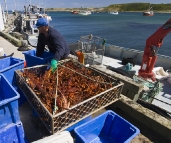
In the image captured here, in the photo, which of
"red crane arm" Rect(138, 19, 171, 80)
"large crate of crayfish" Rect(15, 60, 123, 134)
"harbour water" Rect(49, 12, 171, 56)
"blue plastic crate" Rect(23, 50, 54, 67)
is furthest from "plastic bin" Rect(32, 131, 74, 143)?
"harbour water" Rect(49, 12, 171, 56)

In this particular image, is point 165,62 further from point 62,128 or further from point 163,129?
point 62,128

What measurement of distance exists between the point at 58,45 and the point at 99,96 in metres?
1.99

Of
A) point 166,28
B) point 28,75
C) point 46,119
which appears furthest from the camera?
point 166,28

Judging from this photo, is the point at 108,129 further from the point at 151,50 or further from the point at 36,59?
the point at 151,50

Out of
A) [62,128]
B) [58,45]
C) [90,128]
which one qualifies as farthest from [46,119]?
[58,45]

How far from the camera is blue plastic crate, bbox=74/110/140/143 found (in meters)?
2.86

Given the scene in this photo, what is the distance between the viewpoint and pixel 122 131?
2959mm

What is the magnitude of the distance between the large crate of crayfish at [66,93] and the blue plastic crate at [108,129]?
23 centimetres

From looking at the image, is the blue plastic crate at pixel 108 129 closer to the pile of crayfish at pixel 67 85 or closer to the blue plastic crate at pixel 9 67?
the pile of crayfish at pixel 67 85

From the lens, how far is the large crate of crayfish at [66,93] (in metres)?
2.49

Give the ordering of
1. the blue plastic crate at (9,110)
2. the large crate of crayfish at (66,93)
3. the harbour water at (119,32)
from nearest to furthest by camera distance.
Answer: the blue plastic crate at (9,110) < the large crate of crayfish at (66,93) < the harbour water at (119,32)

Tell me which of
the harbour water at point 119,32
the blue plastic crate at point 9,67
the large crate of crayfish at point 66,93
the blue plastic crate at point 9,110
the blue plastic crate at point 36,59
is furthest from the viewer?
the harbour water at point 119,32

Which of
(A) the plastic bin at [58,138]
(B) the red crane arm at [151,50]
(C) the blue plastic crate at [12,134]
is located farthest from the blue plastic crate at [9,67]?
(B) the red crane arm at [151,50]

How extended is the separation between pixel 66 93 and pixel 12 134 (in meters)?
1.18
